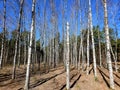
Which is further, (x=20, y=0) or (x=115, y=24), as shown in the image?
(x=115, y=24)

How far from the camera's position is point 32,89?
440 inches

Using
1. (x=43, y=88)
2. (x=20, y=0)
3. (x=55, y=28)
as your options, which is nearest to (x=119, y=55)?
(x=55, y=28)

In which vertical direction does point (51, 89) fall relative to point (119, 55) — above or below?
below

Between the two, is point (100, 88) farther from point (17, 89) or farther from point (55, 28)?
point (55, 28)

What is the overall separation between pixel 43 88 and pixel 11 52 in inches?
1535

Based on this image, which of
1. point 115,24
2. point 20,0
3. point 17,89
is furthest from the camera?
point 115,24

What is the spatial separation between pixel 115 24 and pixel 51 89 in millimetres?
18422

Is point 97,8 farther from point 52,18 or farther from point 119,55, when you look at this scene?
point 119,55

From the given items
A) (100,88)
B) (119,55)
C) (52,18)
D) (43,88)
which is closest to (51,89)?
(43,88)

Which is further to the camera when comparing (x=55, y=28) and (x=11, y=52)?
(x=11, y=52)

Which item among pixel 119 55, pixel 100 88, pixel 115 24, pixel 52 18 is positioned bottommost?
pixel 100 88

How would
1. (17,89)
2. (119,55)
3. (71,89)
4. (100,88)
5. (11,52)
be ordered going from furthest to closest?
(119,55)
(11,52)
(100,88)
(71,89)
(17,89)

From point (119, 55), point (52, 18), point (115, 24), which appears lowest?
point (119, 55)

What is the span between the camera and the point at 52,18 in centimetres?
3238
